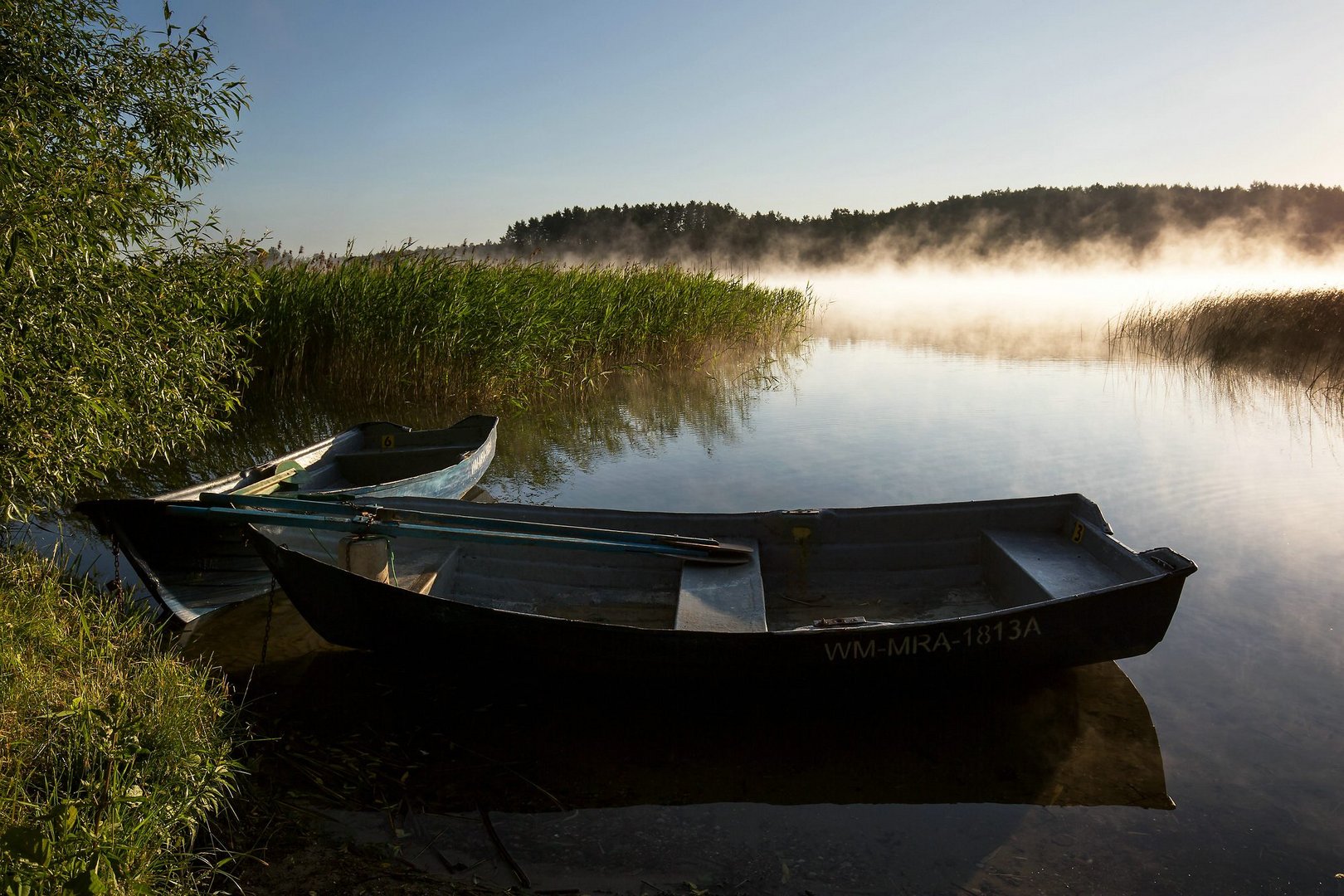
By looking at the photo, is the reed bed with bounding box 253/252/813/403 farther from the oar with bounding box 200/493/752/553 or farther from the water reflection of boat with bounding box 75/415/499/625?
the oar with bounding box 200/493/752/553

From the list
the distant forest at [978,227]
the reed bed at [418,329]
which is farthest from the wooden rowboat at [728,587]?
the distant forest at [978,227]

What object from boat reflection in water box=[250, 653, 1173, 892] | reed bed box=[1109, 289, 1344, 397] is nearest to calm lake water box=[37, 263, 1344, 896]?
boat reflection in water box=[250, 653, 1173, 892]

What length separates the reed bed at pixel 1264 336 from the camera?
13117mm

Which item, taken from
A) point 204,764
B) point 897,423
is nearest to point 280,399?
point 897,423

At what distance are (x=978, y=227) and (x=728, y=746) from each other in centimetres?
6346

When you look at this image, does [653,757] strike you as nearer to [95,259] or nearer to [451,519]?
[451,519]

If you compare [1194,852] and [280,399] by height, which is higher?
[280,399]

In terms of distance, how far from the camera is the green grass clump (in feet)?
7.91

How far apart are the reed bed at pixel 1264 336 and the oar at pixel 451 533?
1074 cm

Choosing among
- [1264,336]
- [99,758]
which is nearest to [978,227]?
[1264,336]

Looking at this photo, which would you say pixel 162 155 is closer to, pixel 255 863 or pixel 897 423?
pixel 255 863

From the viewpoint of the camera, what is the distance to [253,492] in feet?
19.1

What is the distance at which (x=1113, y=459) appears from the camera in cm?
902

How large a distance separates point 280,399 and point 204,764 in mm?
8409
